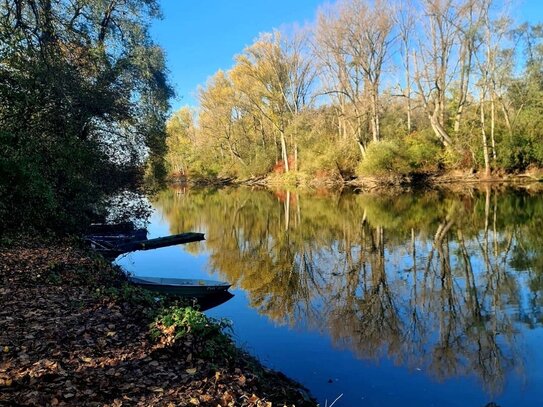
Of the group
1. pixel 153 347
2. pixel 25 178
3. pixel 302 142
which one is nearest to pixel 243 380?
pixel 153 347

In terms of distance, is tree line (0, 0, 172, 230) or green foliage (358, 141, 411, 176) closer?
tree line (0, 0, 172, 230)

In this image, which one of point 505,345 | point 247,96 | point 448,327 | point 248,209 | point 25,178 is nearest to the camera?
point 505,345

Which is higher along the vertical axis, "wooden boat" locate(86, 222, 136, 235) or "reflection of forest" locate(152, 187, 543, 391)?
"wooden boat" locate(86, 222, 136, 235)

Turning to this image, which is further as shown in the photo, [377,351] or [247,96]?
[247,96]

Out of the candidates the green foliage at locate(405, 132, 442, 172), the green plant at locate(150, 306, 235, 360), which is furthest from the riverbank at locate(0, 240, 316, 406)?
the green foliage at locate(405, 132, 442, 172)

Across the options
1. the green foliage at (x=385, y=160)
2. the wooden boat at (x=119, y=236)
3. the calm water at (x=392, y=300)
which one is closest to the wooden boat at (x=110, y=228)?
the wooden boat at (x=119, y=236)

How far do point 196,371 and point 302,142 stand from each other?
4732 centimetres

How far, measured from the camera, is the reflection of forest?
826 cm

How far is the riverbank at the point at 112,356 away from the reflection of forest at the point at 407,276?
298cm

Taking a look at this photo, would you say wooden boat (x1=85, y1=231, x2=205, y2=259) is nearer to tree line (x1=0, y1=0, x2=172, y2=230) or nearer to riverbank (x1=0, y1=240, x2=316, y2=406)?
tree line (x1=0, y1=0, x2=172, y2=230)

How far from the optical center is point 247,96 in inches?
2344

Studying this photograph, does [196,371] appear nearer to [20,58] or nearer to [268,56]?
[20,58]

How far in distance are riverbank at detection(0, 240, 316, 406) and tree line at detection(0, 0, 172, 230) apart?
3.33 meters

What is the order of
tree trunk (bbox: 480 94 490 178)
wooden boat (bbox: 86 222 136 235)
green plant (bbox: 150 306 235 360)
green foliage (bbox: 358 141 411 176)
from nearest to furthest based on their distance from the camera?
1. green plant (bbox: 150 306 235 360)
2. wooden boat (bbox: 86 222 136 235)
3. tree trunk (bbox: 480 94 490 178)
4. green foliage (bbox: 358 141 411 176)
